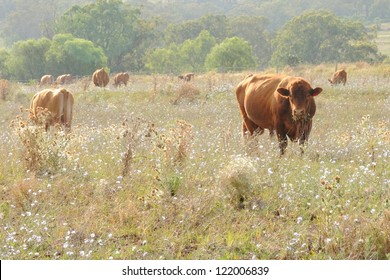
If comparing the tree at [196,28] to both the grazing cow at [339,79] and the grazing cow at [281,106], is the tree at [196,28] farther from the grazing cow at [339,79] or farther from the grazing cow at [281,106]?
the grazing cow at [281,106]

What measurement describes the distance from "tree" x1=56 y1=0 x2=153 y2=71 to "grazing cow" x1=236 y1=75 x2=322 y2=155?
204 feet

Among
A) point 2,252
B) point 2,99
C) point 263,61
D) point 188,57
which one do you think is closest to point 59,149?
point 2,252

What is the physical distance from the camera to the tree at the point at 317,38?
73375 millimetres

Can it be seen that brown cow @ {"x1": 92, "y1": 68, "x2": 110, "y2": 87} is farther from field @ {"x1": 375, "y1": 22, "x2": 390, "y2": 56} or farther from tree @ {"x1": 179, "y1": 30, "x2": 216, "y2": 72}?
field @ {"x1": 375, "y1": 22, "x2": 390, "y2": 56}

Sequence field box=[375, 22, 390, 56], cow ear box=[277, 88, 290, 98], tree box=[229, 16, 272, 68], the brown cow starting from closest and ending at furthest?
cow ear box=[277, 88, 290, 98] < the brown cow < field box=[375, 22, 390, 56] < tree box=[229, 16, 272, 68]

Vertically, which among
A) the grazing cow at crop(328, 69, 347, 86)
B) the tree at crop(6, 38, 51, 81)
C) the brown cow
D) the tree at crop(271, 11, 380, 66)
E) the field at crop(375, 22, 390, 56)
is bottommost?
the field at crop(375, 22, 390, 56)

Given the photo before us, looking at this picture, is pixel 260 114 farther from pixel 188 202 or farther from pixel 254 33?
pixel 254 33

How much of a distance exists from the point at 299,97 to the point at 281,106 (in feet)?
1.52

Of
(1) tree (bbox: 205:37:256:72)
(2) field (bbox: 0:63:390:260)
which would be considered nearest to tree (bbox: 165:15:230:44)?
(1) tree (bbox: 205:37:256:72)

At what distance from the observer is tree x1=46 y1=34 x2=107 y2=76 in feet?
180

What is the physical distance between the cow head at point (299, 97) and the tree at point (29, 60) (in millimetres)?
51325

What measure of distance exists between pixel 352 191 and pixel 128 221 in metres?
2.46

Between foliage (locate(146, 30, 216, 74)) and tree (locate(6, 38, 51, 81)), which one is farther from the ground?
tree (locate(6, 38, 51, 81))

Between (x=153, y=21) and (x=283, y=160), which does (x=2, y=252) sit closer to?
(x=283, y=160)
